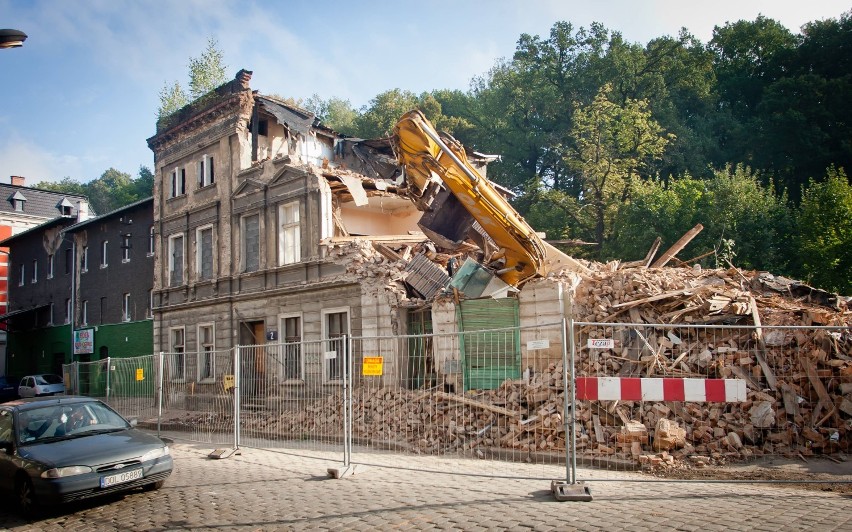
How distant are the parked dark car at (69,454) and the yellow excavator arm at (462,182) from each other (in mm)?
7364

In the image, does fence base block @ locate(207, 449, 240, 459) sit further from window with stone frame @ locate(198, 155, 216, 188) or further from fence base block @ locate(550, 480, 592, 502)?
window with stone frame @ locate(198, 155, 216, 188)

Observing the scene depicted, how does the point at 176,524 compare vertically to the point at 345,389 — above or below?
below

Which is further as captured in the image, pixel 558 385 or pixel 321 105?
pixel 321 105

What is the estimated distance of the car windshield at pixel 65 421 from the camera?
9.40 metres

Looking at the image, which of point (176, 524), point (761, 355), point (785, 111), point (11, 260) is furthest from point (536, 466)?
point (11, 260)

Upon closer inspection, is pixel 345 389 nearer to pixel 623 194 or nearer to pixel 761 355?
pixel 761 355

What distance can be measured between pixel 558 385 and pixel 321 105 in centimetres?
5903

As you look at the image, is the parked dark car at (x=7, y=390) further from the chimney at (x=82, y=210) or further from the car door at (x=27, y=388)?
the chimney at (x=82, y=210)

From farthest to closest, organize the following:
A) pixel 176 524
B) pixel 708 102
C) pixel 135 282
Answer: pixel 708 102 < pixel 135 282 < pixel 176 524

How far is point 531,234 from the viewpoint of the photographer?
14086 mm

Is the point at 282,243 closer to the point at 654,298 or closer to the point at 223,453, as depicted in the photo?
the point at 223,453

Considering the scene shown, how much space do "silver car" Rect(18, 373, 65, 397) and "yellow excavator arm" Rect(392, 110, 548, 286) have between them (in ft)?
76.5

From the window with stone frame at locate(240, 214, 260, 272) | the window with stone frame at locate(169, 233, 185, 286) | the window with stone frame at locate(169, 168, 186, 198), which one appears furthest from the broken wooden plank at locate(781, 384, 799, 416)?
the window with stone frame at locate(169, 168, 186, 198)

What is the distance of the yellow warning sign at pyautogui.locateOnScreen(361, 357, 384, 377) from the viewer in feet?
32.2
